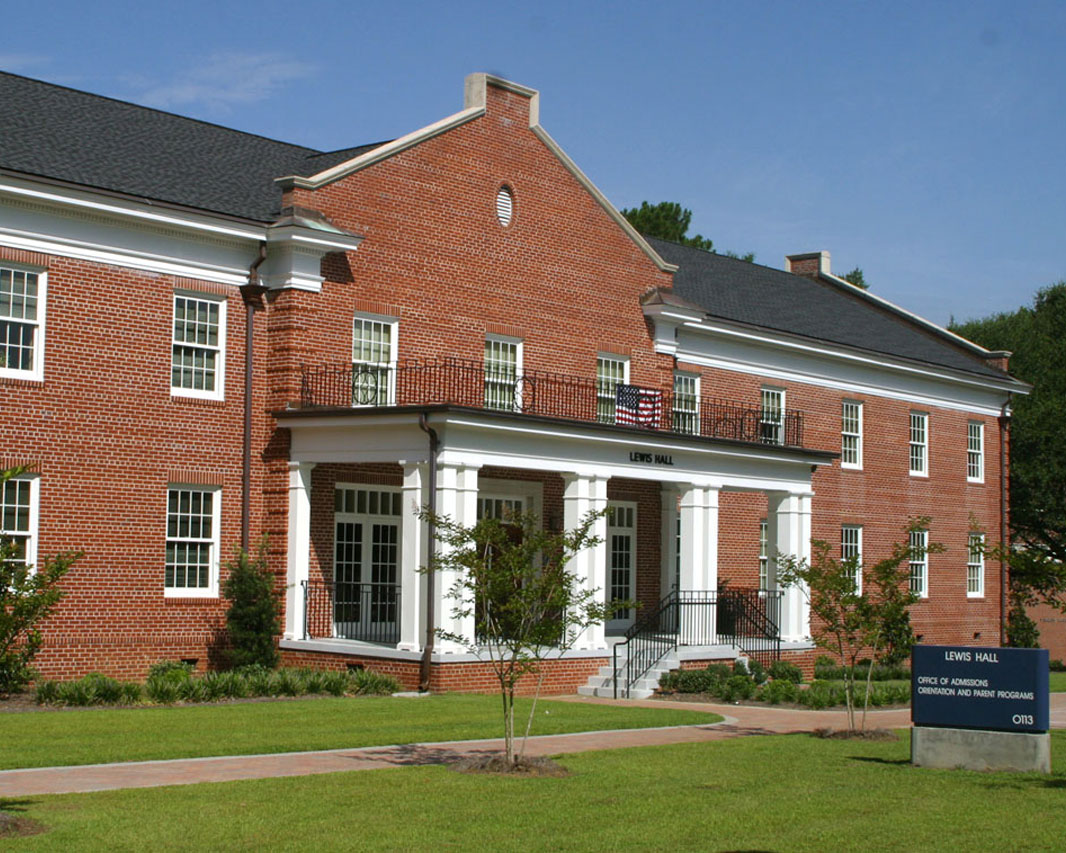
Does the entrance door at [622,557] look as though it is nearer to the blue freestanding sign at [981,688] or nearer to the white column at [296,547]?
the white column at [296,547]

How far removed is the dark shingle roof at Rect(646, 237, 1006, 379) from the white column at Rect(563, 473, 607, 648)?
987 cm

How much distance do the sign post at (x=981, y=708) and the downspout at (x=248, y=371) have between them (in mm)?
12963

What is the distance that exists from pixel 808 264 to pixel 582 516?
24.9 metres

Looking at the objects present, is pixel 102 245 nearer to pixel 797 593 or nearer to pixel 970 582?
pixel 797 593

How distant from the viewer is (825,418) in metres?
39.0

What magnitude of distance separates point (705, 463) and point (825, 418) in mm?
10594

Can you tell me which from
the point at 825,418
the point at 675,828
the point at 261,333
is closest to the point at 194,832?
the point at 675,828

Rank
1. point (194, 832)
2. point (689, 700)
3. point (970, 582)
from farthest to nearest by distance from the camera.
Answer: point (970, 582) < point (689, 700) < point (194, 832)

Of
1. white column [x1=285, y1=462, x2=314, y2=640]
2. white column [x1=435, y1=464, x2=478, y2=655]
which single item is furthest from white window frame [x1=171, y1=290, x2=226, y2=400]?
white column [x1=435, y1=464, x2=478, y2=655]

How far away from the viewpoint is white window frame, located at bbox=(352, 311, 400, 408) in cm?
2711

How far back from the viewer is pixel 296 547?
2606cm

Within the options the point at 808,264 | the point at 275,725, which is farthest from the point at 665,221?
the point at 275,725

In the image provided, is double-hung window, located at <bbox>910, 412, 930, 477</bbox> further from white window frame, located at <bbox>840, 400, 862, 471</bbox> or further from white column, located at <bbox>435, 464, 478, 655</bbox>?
white column, located at <bbox>435, 464, 478, 655</bbox>

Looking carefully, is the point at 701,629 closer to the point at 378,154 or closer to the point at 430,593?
the point at 430,593
